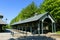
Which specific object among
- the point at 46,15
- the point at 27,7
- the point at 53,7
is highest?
the point at 27,7

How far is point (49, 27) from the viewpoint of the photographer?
37969 mm

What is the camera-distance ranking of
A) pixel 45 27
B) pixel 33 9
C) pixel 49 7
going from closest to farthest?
pixel 45 27
pixel 49 7
pixel 33 9

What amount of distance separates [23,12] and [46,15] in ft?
190

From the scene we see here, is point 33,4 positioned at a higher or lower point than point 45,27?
higher

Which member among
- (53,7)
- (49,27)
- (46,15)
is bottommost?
(49,27)

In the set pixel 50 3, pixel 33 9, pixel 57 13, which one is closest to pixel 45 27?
pixel 57 13

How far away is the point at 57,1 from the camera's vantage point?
1508 inches

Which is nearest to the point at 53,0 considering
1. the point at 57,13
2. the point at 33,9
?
the point at 57,13

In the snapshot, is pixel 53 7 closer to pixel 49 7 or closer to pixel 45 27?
pixel 49 7

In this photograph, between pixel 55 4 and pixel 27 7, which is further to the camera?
pixel 27 7

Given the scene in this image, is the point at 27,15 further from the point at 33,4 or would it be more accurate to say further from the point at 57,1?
the point at 57,1

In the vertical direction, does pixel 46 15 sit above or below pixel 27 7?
below

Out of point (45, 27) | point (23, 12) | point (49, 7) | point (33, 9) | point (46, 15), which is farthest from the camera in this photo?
point (23, 12)

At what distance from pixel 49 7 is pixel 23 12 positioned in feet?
164
